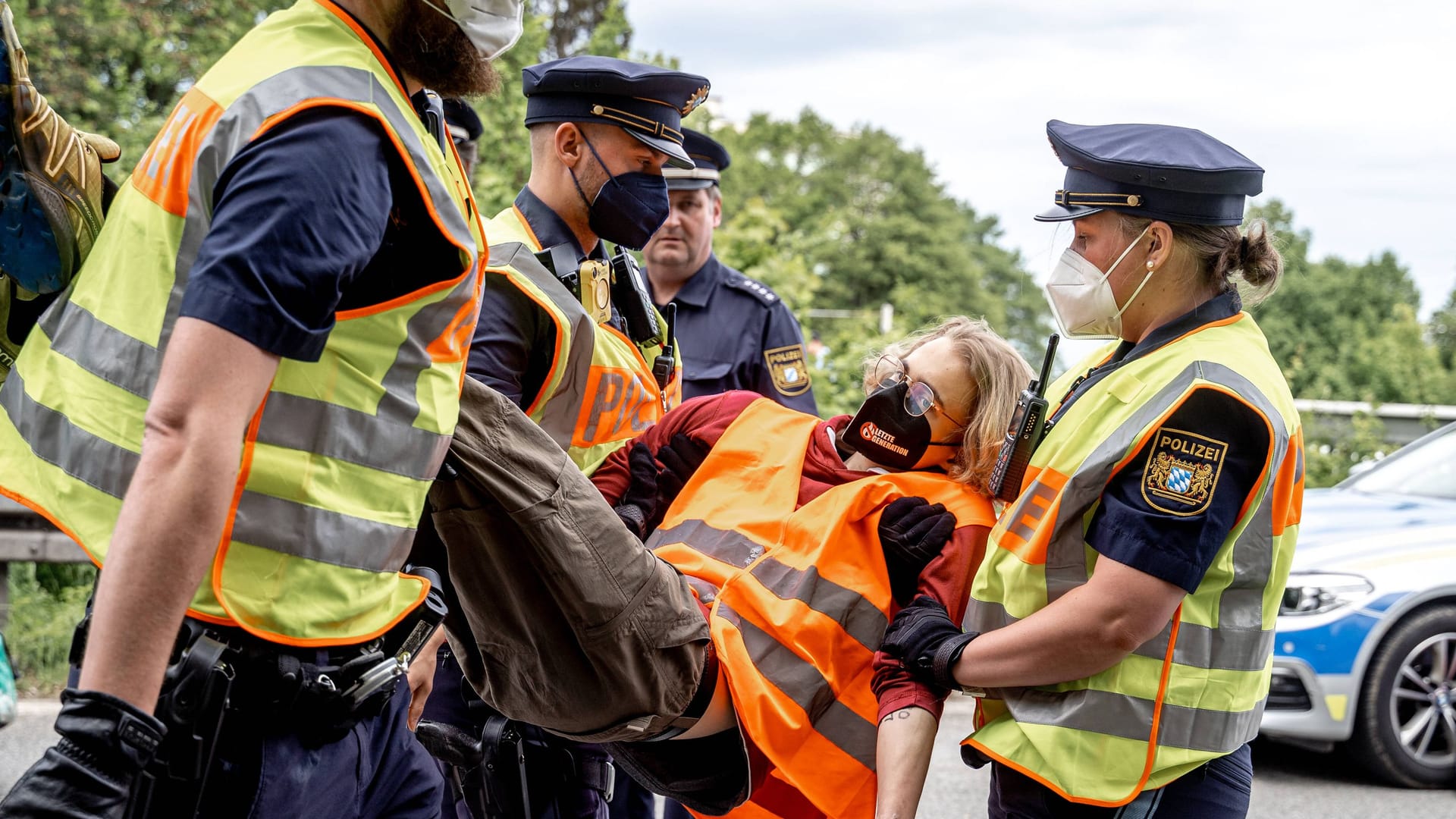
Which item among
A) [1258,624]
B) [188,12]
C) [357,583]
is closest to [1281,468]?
[1258,624]

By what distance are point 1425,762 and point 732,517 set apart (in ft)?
13.4

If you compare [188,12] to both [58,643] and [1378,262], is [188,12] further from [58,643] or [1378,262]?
[1378,262]

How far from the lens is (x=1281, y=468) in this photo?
2.25m

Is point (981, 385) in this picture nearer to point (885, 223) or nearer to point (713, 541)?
point (713, 541)

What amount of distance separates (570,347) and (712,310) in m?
1.98

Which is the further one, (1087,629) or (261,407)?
(1087,629)

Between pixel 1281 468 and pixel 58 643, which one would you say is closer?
pixel 1281 468

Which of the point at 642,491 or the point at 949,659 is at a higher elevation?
the point at 949,659

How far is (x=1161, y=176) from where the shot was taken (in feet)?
7.70

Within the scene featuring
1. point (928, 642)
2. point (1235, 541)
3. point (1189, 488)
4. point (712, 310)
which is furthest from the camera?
point (712, 310)

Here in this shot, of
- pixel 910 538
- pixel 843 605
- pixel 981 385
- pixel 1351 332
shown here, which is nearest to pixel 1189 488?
pixel 910 538

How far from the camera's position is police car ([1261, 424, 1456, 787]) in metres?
5.40

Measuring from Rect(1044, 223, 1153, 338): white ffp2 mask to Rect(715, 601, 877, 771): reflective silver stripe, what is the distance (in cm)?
86

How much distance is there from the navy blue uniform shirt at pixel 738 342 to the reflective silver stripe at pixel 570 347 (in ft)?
5.51
